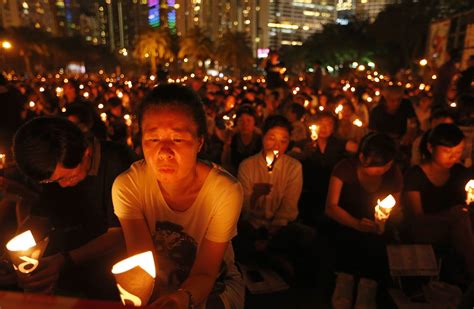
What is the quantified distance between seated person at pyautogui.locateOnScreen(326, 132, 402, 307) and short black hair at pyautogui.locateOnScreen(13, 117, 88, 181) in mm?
2412

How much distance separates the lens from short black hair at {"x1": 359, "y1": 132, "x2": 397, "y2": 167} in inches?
137

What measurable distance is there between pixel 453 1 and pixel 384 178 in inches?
1251

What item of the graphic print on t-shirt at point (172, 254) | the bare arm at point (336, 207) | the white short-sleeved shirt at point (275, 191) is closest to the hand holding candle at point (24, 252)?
the graphic print on t-shirt at point (172, 254)

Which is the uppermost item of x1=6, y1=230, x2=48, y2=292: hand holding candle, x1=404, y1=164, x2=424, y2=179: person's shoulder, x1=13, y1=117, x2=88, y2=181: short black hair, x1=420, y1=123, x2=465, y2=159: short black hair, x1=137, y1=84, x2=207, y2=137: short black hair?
x1=137, y1=84, x2=207, y2=137: short black hair

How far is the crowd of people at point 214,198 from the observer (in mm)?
1987

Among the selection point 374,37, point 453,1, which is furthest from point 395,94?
point 374,37

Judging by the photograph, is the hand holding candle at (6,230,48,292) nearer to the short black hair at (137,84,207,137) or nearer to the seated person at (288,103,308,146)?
the short black hair at (137,84,207,137)

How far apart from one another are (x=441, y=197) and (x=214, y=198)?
2.58 m

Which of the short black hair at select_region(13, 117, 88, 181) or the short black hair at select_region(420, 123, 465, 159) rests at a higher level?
the short black hair at select_region(13, 117, 88, 181)

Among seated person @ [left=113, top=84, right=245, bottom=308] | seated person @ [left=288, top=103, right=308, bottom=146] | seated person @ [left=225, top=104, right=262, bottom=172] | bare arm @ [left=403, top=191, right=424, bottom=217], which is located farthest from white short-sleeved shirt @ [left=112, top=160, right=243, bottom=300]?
seated person @ [left=288, top=103, right=308, bottom=146]

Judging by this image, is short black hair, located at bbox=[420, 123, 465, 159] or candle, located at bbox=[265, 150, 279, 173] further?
candle, located at bbox=[265, 150, 279, 173]

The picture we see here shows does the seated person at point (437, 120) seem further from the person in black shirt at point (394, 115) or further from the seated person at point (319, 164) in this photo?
the person in black shirt at point (394, 115)

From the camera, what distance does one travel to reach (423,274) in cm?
307

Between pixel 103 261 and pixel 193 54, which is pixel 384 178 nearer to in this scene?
pixel 103 261
